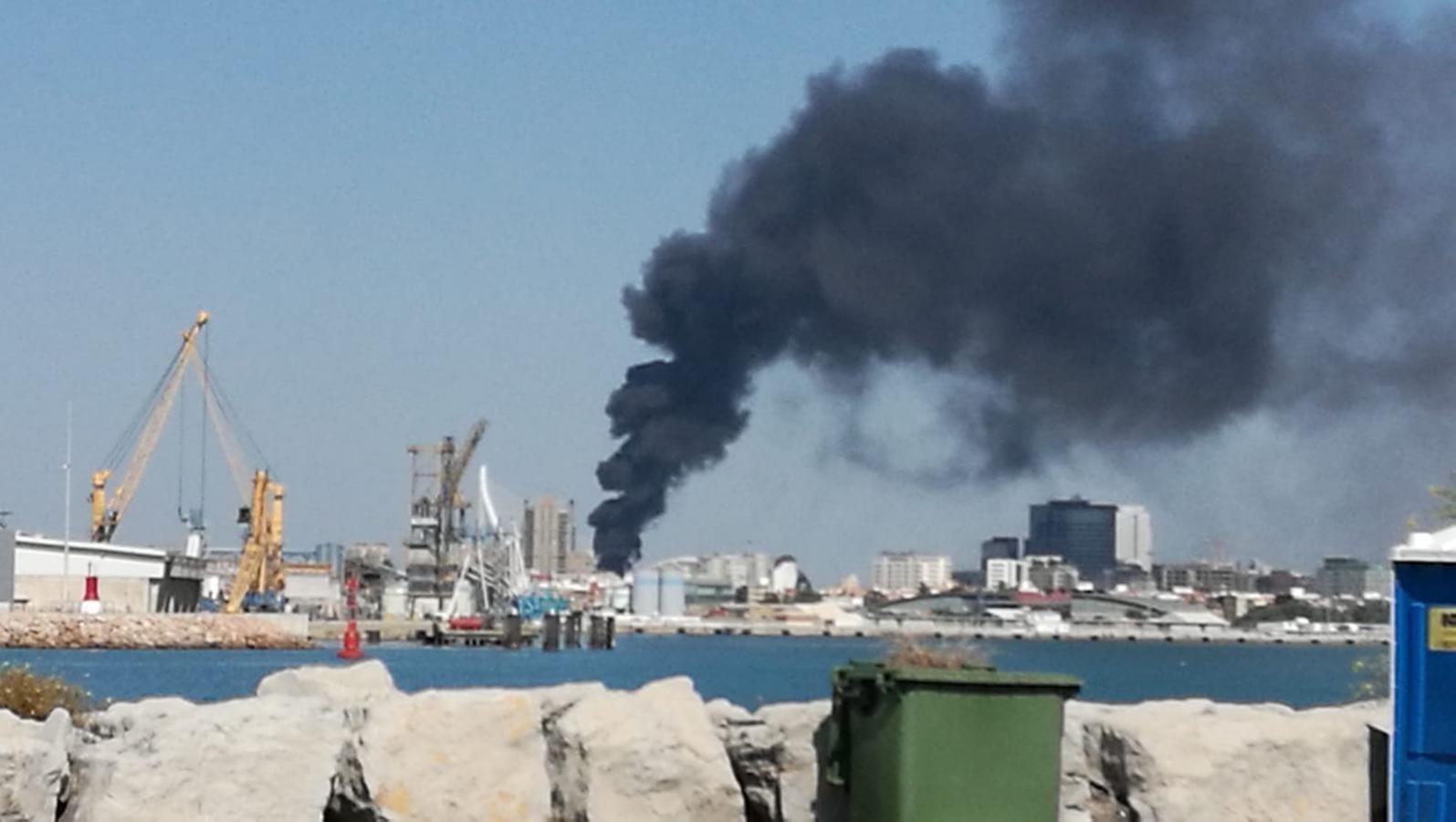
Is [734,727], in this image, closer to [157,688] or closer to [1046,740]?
[1046,740]

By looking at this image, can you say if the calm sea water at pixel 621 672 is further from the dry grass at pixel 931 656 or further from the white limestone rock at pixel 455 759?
the white limestone rock at pixel 455 759

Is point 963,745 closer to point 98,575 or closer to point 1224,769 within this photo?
point 1224,769

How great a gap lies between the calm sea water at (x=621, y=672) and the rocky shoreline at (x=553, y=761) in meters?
25.5

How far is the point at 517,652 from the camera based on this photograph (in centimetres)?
11950

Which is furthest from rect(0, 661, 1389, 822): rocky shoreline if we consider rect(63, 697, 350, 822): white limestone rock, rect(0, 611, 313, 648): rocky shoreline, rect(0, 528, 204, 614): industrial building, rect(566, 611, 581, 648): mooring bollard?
rect(566, 611, 581, 648): mooring bollard

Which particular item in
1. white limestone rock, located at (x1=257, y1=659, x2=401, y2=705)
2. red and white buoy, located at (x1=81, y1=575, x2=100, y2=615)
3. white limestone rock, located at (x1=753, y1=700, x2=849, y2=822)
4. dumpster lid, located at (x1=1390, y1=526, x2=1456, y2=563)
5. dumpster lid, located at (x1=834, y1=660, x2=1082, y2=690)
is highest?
dumpster lid, located at (x1=1390, y1=526, x2=1456, y2=563)

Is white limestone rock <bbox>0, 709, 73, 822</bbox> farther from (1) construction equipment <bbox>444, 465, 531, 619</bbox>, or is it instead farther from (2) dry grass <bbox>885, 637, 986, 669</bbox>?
(1) construction equipment <bbox>444, 465, 531, 619</bbox>

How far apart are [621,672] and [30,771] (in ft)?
235

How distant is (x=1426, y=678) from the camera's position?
34.1ft

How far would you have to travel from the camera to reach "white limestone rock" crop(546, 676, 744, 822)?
11.9 metres

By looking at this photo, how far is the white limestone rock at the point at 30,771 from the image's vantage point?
36.7ft

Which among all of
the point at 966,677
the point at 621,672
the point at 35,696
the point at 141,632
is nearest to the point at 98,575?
the point at 141,632

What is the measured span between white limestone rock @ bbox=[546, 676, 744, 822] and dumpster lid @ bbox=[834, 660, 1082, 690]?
96 cm

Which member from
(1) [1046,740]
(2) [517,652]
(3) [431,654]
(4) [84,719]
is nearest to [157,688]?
(4) [84,719]
